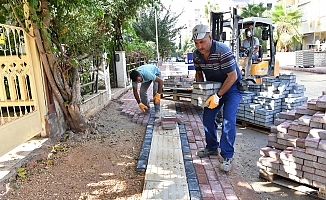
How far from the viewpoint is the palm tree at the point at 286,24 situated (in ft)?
80.0

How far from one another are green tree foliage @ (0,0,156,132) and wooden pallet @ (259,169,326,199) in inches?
128

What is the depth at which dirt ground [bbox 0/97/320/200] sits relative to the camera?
9.73ft

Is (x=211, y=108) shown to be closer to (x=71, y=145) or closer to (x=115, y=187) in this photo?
(x=115, y=187)

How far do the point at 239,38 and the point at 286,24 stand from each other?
20.5 m

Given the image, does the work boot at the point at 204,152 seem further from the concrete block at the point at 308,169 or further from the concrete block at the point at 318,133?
the concrete block at the point at 318,133

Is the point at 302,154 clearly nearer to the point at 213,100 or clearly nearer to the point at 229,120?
the point at 229,120

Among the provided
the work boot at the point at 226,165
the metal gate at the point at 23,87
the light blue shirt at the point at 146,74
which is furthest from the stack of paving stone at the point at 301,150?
the metal gate at the point at 23,87

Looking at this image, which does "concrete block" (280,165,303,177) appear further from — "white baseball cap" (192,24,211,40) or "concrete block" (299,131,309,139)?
"white baseball cap" (192,24,211,40)

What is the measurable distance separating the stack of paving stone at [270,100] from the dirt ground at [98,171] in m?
0.55

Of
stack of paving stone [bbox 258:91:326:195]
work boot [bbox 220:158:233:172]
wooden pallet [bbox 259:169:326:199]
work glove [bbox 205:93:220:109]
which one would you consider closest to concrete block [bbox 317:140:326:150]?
stack of paving stone [bbox 258:91:326:195]

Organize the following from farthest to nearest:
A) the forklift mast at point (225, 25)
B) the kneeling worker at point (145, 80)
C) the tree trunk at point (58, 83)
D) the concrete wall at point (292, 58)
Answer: the concrete wall at point (292, 58), the forklift mast at point (225, 25), the kneeling worker at point (145, 80), the tree trunk at point (58, 83)

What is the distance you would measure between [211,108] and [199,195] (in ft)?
4.07

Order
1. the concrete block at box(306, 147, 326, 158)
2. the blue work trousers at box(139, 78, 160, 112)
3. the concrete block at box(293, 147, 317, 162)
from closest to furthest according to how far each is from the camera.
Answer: the concrete block at box(306, 147, 326, 158), the concrete block at box(293, 147, 317, 162), the blue work trousers at box(139, 78, 160, 112)

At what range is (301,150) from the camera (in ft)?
9.71
